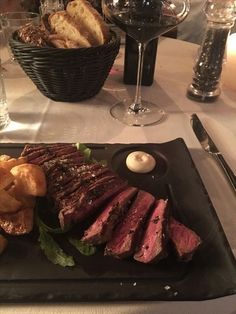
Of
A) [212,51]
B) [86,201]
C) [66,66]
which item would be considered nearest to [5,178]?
[86,201]

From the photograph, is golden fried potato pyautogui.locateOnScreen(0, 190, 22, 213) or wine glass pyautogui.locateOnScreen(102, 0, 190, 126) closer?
golden fried potato pyautogui.locateOnScreen(0, 190, 22, 213)

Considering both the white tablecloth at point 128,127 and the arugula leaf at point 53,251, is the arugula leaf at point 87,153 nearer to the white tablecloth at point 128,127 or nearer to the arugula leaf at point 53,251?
the white tablecloth at point 128,127

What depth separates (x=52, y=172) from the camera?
77 cm

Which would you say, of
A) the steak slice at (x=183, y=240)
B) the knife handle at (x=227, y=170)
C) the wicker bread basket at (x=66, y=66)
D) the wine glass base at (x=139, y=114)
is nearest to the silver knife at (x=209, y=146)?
the knife handle at (x=227, y=170)

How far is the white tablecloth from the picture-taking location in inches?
33.8

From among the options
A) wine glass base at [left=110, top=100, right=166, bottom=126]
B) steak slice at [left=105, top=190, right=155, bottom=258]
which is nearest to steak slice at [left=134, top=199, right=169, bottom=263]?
steak slice at [left=105, top=190, right=155, bottom=258]

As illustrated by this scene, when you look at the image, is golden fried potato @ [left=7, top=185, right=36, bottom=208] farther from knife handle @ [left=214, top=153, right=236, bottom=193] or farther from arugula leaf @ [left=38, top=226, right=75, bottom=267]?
knife handle @ [left=214, top=153, right=236, bottom=193]

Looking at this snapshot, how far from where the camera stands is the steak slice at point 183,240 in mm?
619

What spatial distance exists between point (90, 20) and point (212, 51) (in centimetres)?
42

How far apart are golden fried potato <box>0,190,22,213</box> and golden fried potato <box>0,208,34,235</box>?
0.01m

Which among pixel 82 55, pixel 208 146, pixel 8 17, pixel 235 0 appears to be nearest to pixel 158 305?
pixel 208 146

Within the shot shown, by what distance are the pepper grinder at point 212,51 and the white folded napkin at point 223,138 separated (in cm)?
16

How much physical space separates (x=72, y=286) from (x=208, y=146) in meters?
0.58

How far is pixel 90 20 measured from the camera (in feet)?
3.85
